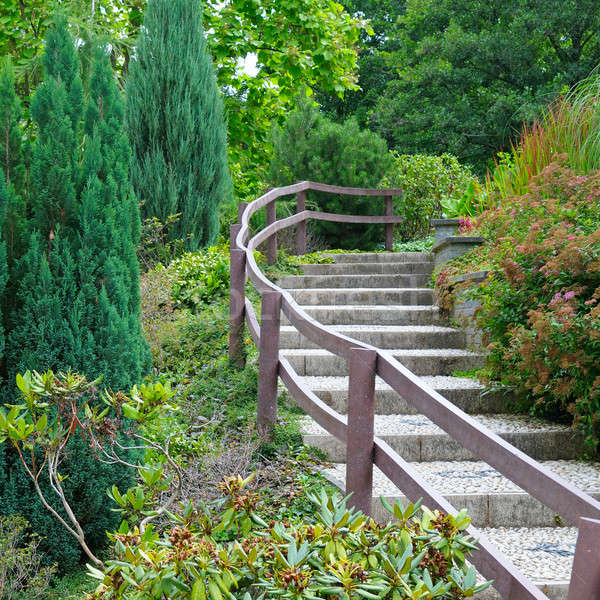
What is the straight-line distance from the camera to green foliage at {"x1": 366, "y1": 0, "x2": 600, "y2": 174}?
17953 mm

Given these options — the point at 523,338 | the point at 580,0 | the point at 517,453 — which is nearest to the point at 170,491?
the point at 517,453

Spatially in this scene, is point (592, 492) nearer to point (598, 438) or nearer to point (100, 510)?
point (598, 438)

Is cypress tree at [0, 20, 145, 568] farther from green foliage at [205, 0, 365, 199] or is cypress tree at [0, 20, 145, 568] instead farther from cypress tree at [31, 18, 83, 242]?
green foliage at [205, 0, 365, 199]

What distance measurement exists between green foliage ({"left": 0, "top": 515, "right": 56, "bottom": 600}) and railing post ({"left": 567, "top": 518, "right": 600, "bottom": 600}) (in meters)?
2.44

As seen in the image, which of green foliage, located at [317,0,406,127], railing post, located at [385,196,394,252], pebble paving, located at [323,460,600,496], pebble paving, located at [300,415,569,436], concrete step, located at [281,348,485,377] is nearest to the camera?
pebble paving, located at [323,460,600,496]

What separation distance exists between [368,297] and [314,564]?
19.2 feet

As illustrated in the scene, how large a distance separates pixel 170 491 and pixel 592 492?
7.69ft

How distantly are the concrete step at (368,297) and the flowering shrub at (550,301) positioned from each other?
1.58 m

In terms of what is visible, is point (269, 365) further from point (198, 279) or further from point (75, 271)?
point (198, 279)

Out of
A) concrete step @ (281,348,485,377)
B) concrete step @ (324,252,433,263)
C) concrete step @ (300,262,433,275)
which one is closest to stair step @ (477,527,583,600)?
concrete step @ (281,348,485,377)

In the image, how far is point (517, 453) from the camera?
203 centimetres

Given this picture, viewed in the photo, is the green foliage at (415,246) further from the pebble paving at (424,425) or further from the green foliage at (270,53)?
the pebble paving at (424,425)

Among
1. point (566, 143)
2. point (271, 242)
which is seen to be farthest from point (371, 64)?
point (566, 143)

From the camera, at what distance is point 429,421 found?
5105 mm
